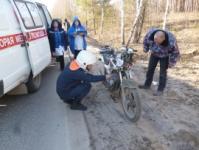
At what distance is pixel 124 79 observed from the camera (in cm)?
585

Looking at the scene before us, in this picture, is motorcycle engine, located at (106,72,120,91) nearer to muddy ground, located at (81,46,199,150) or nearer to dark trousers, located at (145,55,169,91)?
muddy ground, located at (81,46,199,150)

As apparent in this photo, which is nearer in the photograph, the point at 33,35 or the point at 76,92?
the point at 76,92

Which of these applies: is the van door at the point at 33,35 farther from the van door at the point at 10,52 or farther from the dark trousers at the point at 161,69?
the dark trousers at the point at 161,69

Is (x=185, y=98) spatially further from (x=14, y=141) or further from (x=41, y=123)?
(x=14, y=141)

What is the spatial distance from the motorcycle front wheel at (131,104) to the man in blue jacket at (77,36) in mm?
4171

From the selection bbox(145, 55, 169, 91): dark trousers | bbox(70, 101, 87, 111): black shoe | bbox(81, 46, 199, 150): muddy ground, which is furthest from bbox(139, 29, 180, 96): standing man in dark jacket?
bbox(70, 101, 87, 111): black shoe

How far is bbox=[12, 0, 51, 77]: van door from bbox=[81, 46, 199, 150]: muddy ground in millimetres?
1337

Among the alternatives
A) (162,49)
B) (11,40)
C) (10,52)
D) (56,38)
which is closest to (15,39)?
(11,40)

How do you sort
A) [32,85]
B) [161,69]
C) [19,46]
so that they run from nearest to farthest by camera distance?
[19,46] → [161,69] → [32,85]

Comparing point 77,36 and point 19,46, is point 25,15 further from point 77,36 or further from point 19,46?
point 77,36

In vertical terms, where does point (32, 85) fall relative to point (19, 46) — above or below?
below

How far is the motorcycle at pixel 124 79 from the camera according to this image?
217 inches

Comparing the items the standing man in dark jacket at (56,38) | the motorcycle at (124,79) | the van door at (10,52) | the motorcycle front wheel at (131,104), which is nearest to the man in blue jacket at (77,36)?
the standing man in dark jacket at (56,38)

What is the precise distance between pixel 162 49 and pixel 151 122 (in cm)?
182
